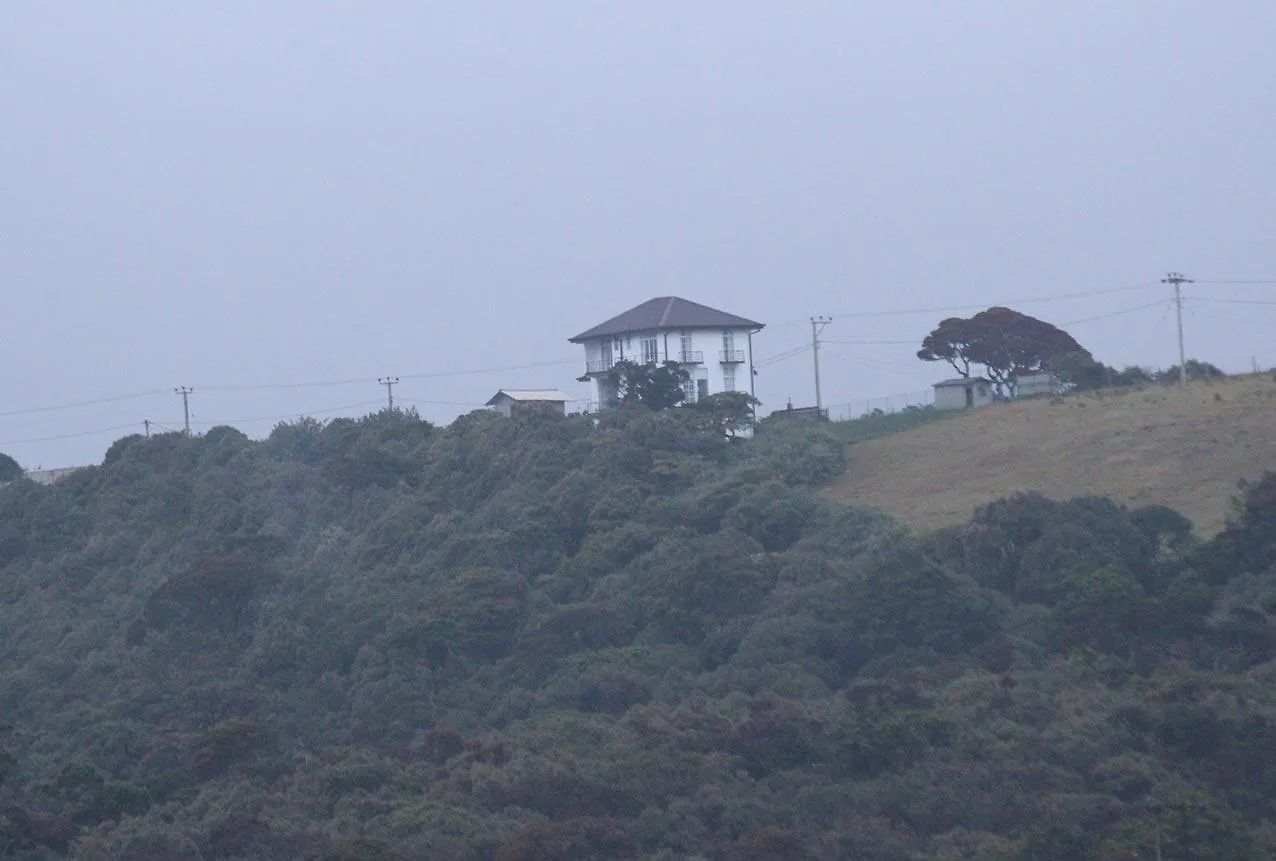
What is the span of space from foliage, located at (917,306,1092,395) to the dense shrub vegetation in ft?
28.6

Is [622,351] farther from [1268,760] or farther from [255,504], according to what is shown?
[1268,760]

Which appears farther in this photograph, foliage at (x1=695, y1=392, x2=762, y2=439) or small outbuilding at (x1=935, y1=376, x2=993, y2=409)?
small outbuilding at (x1=935, y1=376, x2=993, y2=409)

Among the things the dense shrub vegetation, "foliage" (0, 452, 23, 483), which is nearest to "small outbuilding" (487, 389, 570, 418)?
the dense shrub vegetation

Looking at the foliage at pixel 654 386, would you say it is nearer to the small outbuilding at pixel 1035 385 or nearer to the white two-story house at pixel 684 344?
the white two-story house at pixel 684 344

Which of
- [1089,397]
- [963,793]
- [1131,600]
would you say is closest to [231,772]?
[963,793]

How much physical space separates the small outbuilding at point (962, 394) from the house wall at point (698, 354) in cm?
639

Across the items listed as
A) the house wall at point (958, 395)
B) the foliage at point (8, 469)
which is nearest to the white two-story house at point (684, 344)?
the house wall at point (958, 395)

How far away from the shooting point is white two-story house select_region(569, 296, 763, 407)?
49.1m

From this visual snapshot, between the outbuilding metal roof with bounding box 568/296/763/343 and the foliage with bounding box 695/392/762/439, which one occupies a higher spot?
the outbuilding metal roof with bounding box 568/296/763/343

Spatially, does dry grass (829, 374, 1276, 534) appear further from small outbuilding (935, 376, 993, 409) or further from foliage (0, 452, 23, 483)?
foliage (0, 452, 23, 483)

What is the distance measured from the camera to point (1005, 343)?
1939 inches

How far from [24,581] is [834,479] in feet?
75.1

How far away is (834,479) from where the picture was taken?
4016 centimetres

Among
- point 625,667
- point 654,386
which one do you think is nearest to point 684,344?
point 654,386
